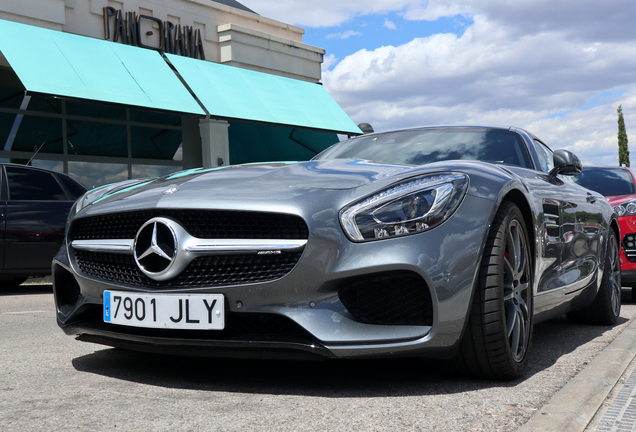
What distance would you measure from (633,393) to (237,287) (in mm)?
1696

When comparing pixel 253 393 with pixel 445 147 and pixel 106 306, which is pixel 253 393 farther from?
pixel 445 147

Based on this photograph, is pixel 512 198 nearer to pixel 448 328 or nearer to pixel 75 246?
pixel 448 328

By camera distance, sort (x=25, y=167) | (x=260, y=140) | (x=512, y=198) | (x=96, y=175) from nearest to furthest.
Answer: (x=512, y=198) → (x=25, y=167) → (x=96, y=175) → (x=260, y=140)

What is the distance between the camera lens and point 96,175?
1619 cm

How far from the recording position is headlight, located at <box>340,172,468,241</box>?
2684mm

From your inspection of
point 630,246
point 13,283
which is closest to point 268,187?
point 630,246

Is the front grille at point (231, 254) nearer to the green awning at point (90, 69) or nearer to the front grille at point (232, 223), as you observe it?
the front grille at point (232, 223)

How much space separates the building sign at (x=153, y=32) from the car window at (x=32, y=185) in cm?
789

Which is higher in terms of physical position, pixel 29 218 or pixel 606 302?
pixel 29 218

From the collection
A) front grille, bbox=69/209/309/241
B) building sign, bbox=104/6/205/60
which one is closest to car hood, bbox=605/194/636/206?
front grille, bbox=69/209/309/241

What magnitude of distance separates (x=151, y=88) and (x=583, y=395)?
41.3ft

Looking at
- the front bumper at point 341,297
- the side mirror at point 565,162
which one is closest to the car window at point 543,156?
the side mirror at point 565,162

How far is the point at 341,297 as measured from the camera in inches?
106

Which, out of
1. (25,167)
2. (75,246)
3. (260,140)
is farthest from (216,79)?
(75,246)
